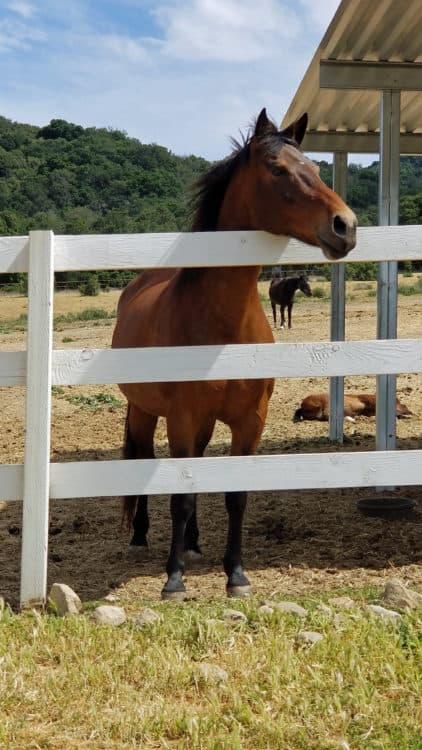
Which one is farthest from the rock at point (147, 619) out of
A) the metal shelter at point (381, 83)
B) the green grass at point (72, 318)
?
the green grass at point (72, 318)

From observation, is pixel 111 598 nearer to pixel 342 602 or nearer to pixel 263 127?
pixel 342 602

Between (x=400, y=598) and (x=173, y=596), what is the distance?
3.76 ft

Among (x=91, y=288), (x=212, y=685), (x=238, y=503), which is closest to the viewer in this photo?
(x=212, y=685)

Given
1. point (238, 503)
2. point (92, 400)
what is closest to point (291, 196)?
point (238, 503)

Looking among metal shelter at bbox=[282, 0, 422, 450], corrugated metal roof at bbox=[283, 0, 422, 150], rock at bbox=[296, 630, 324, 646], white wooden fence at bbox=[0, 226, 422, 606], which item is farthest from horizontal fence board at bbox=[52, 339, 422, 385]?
corrugated metal roof at bbox=[283, 0, 422, 150]

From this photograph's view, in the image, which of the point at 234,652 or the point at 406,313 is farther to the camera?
the point at 406,313

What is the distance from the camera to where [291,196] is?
3.81m

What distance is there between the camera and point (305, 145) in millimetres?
9250

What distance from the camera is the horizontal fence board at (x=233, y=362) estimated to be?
3.71 m

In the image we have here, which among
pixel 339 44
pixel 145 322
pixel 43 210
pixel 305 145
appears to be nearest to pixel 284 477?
pixel 145 322

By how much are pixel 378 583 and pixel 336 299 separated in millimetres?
4875

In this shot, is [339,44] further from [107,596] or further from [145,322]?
[107,596]

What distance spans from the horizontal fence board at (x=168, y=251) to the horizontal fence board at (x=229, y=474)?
2.91ft

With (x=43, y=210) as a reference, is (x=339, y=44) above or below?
below
